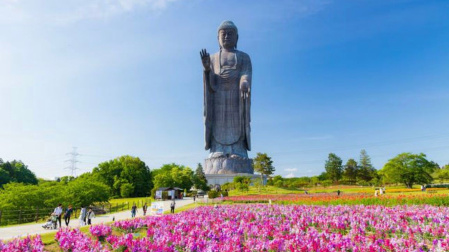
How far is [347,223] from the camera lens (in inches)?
324

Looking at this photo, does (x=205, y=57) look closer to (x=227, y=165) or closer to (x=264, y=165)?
(x=227, y=165)

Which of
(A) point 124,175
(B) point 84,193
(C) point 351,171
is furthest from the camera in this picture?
(C) point 351,171

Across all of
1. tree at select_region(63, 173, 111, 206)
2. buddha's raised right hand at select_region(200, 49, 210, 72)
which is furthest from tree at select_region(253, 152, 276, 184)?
tree at select_region(63, 173, 111, 206)

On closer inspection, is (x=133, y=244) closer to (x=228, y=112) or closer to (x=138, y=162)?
(x=228, y=112)

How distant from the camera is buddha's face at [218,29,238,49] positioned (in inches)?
1704

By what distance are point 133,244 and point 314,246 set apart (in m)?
2.59

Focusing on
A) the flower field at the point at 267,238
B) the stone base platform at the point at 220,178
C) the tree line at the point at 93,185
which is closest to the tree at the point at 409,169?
the stone base platform at the point at 220,178

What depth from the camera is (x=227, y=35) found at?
43.2m

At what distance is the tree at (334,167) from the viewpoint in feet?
216

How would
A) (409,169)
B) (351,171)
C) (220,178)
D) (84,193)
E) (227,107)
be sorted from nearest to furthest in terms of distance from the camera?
(84,193)
(409,169)
(220,178)
(227,107)
(351,171)

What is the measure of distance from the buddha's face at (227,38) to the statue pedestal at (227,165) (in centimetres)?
1487

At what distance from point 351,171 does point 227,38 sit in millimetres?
39766

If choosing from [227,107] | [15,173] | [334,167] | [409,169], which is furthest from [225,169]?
[15,173]

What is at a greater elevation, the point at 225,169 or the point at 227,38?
the point at 227,38
